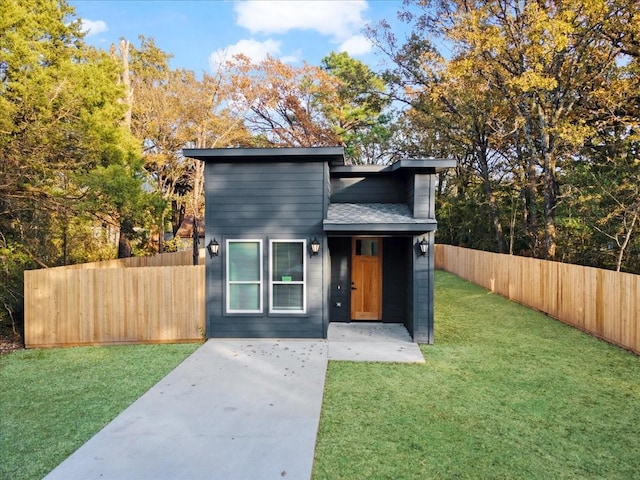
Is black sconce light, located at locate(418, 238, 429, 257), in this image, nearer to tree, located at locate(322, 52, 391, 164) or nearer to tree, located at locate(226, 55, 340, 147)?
tree, located at locate(322, 52, 391, 164)

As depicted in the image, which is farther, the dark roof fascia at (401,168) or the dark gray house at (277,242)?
the dark gray house at (277,242)

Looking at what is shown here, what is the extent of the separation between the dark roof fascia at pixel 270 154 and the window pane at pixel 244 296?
8.63 feet

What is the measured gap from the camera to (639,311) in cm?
689

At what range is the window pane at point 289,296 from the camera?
789cm

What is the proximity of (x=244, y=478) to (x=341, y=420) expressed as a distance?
1407mm

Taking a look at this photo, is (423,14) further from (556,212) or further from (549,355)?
(549,355)

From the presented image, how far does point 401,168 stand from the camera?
26.0ft

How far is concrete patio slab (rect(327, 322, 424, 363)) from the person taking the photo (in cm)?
673

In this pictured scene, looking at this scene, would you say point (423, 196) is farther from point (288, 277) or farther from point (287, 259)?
point (288, 277)

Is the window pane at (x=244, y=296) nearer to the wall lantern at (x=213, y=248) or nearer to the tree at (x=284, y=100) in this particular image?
the wall lantern at (x=213, y=248)

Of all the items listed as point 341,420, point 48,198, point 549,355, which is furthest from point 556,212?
point 48,198

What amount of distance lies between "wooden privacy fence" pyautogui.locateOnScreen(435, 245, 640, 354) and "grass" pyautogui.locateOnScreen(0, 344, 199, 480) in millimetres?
8309

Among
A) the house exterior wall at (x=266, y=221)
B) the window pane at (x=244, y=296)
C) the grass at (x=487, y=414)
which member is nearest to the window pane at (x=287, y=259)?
the house exterior wall at (x=266, y=221)

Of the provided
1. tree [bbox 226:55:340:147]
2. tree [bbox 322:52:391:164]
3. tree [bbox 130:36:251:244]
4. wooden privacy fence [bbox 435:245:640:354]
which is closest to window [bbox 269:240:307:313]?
wooden privacy fence [bbox 435:245:640:354]
